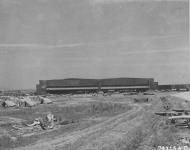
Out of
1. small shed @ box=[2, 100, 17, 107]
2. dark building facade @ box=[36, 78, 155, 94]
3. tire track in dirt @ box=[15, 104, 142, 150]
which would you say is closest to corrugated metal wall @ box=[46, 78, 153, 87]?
dark building facade @ box=[36, 78, 155, 94]

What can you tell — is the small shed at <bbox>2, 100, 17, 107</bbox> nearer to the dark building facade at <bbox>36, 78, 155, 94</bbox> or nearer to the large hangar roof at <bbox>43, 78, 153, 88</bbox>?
the dark building facade at <bbox>36, 78, 155, 94</bbox>

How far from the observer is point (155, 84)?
431ft

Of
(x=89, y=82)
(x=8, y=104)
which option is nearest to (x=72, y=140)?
(x=8, y=104)

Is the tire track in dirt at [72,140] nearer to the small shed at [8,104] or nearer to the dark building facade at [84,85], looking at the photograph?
the small shed at [8,104]

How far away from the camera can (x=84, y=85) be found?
129m

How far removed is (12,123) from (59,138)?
14162 mm

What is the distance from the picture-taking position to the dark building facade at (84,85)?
129 metres

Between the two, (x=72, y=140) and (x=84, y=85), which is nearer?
(x=72, y=140)

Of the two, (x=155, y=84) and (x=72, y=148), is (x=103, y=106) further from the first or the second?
(x=155, y=84)

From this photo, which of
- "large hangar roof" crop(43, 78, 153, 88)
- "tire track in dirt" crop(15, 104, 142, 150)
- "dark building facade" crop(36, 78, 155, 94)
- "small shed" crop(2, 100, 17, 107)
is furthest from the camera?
"large hangar roof" crop(43, 78, 153, 88)

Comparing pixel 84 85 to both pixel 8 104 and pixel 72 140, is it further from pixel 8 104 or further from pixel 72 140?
pixel 72 140

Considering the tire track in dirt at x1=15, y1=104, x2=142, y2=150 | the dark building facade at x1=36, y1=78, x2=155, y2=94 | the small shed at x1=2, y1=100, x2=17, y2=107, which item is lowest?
the small shed at x1=2, y1=100, x2=17, y2=107

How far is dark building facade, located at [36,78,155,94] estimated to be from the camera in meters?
129

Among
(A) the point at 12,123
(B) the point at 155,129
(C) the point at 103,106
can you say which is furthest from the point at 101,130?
(C) the point at 103,106
